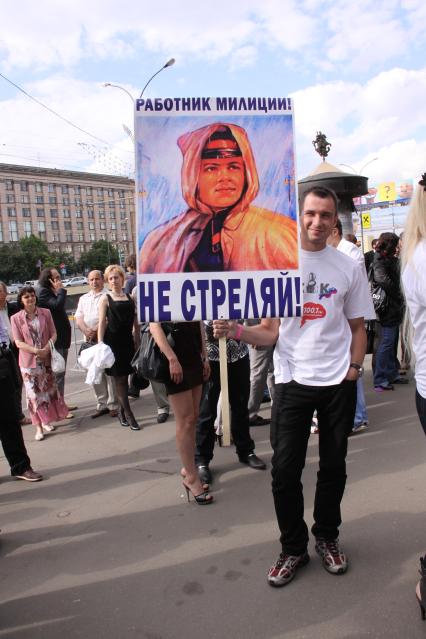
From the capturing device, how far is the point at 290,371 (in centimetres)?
254

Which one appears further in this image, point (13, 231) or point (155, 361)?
point (13, 231)

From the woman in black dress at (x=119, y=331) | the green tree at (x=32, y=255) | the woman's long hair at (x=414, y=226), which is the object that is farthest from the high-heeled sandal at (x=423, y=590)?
the green tree at (x=32, y=255)

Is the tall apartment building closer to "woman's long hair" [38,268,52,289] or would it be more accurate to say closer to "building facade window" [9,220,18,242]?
"building facade window" [9,220,18,242]

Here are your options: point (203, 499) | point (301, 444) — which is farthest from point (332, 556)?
point (203, 499)

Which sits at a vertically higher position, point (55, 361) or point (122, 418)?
point (55, 361)

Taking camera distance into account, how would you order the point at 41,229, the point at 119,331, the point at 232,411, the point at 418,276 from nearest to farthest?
the point at 418,276 → the point at 232,411 → the point at 119,331 → the point at 41,229

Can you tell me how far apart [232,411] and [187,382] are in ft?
2.73

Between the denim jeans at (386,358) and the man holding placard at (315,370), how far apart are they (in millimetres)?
3861

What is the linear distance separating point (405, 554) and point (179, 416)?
1.56 m

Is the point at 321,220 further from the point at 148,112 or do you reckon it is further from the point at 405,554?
the point at 405,554

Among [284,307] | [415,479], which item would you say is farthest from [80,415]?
[284,307]

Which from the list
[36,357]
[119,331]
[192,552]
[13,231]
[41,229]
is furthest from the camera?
[41,229]

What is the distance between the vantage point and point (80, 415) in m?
6.11

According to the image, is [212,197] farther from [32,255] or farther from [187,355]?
[32,255]
